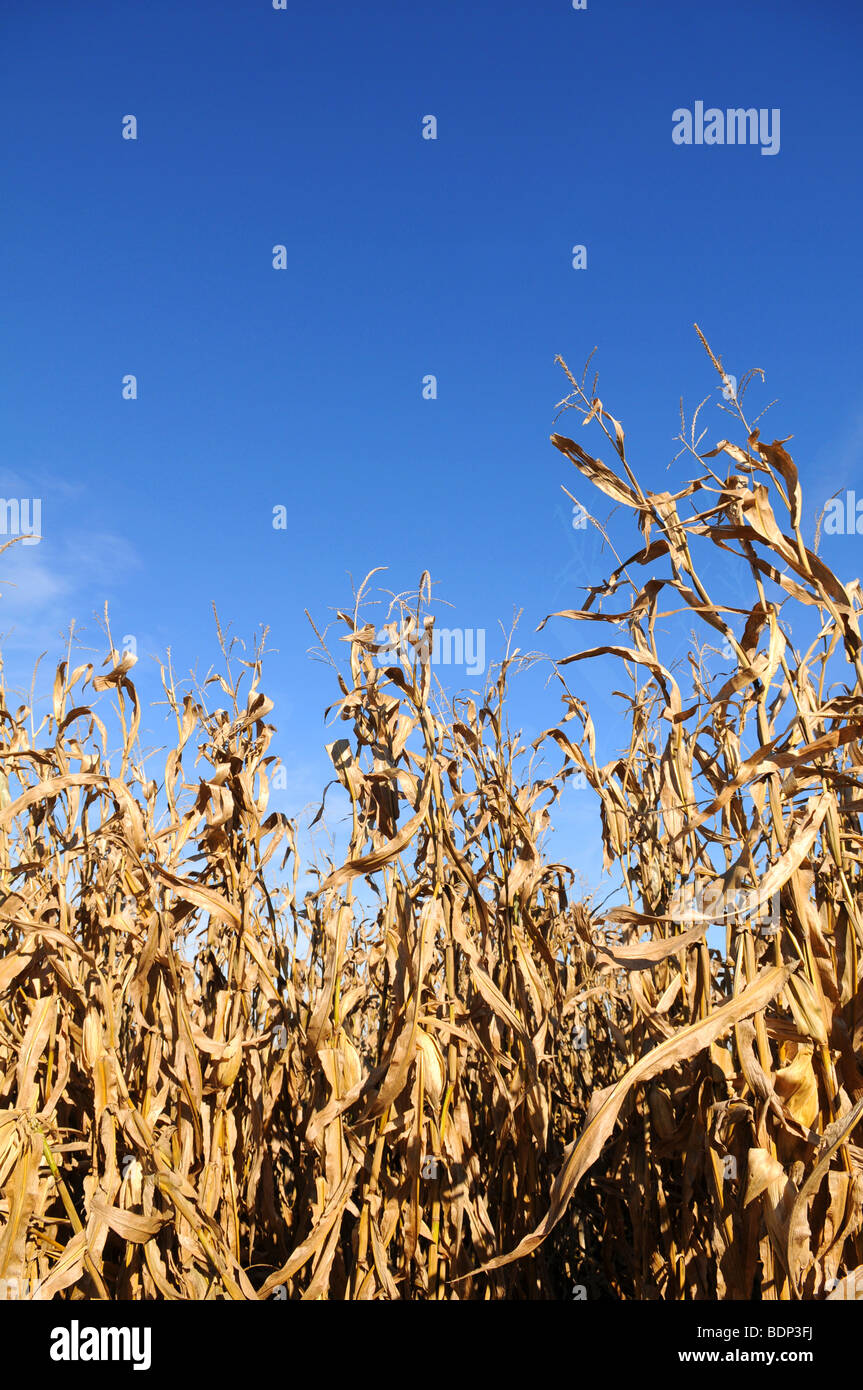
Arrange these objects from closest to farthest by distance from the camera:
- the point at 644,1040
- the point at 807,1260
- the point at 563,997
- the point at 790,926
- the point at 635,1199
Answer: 1. the point at 807,1260
2. the point at 790,926
3. the point at 635,1199
4. the point at 644,1040
5. the point at 563,997

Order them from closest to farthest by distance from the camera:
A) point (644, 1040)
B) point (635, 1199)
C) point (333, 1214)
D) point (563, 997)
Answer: point (333, 1214), point (635, 1199), point (644, 1040), point (563, 997)

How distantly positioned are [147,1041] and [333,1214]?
85 centimetres

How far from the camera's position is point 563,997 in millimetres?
3209

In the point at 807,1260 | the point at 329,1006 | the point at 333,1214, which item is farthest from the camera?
the point at 329,1006

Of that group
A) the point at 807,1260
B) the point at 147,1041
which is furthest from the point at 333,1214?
the point at 807,1260

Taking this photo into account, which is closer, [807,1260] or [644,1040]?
[807,1260]

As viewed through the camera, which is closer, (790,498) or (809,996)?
(809,996)

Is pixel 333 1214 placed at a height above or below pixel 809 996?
below
